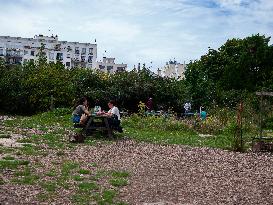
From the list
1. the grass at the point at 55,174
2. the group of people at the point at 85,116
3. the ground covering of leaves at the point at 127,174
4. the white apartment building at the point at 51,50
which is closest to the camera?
the grass at the point at 55,174

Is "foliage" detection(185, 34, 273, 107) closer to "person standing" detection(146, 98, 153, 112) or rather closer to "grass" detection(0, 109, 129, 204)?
"person standing" detection(146, 98, 153, 112)

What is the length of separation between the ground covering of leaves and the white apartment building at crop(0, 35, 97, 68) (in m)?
79.6

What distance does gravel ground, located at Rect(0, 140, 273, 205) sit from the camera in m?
8.25

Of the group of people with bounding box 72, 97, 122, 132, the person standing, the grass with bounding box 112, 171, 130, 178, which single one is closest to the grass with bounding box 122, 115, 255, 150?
the group of people with bounding box 72, 97, 122, 132

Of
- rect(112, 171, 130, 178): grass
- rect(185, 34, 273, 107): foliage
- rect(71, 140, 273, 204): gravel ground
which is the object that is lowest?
rect(71, 140, 273, 204): gravel ground

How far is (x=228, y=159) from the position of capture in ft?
44.1

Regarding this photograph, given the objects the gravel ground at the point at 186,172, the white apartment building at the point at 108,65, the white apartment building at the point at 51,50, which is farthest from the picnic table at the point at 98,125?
the white apartment building at the point at 108,65

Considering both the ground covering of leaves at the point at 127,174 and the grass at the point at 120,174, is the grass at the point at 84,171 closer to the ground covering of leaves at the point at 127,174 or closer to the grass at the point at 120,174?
the ground covering of leaves at the point at 127,174

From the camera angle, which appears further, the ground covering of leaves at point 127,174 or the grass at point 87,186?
the grass at point 87,186

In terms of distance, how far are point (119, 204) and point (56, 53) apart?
3653 inches

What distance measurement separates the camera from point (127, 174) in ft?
33.4

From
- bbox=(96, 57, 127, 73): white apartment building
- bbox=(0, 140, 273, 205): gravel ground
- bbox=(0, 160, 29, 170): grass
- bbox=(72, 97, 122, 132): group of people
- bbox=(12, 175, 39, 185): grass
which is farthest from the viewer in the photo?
bbox=(96, 57, 127, 73): white apartment building

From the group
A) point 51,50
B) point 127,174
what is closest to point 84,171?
point 127,174

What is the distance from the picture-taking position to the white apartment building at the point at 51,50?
97344mm
